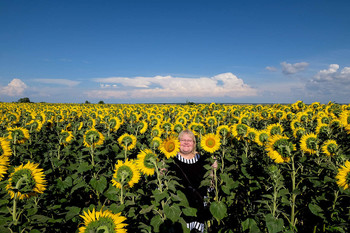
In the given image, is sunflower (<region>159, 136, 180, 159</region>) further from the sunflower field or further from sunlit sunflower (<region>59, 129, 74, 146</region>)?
sunlit sunflower (<region>59, 129, 74, 146</region>)

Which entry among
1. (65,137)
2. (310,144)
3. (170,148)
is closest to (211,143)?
(170,148)

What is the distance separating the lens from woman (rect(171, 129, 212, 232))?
144 inches

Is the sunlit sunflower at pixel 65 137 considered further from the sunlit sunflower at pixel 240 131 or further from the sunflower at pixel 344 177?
the sunflower at pixel 344 177

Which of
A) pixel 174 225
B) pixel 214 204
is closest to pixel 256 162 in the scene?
pixel 214 204

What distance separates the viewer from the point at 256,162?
4328 millimetres

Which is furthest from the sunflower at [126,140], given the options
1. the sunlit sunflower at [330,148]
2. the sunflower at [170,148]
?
the sunlit sunflower at [330,148]

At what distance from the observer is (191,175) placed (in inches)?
157

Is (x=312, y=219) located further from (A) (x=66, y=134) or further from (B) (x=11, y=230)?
(A) (x=66, y=134)

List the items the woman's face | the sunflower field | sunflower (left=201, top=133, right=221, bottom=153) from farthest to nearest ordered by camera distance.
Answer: sunflower (left=201, top=133, right=221, bottom=153) < the woman's face < the sunflower field

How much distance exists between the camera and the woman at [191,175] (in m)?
3.66

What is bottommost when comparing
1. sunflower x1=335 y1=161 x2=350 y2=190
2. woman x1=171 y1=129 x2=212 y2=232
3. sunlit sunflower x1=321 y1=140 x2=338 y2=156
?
woman x1=171 y1=129 x2=212 y2=232

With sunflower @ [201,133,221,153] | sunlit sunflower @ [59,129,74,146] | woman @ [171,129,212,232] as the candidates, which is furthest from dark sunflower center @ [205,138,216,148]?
sunlit sunflower @ [59,129,74,146]

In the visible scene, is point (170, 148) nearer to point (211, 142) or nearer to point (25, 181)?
point (211, 142)

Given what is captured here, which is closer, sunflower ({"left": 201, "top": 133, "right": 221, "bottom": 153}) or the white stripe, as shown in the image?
the white stripe
